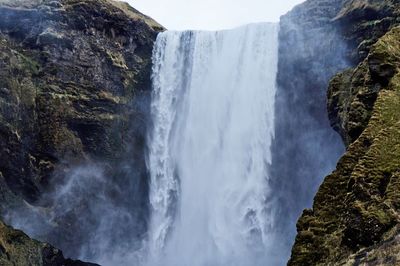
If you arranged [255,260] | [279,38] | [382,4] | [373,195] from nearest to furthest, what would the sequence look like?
[373,195]
[382,4]
[255,260]
[279,38]

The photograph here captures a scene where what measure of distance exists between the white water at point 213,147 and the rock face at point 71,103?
184 cm

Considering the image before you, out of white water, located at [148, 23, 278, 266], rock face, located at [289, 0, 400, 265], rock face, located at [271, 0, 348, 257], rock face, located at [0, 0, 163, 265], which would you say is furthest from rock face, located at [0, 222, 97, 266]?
rock face, located at [289, 0, 400, 265]

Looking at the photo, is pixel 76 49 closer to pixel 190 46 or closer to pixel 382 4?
pixel 190 46

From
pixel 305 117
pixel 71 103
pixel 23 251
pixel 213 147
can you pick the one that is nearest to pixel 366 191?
pixel 23 251

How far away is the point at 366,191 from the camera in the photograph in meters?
9.47

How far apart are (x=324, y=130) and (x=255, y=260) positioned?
11875 millimetres

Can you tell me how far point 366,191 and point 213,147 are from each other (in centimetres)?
3683

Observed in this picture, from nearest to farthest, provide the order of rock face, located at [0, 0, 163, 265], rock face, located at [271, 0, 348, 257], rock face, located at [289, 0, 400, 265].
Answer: rock face, located at [289, 0, 400, 265], rock face, located at [0, 0, 163, 265], rock face, located at [271, 0, 348, 257]

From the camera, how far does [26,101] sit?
38.9 meters

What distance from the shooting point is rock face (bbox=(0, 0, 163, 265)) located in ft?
123

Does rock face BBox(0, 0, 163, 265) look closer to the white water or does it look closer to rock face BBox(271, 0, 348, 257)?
the white water

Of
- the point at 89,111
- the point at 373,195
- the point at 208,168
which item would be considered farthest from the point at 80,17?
the point at 373,195

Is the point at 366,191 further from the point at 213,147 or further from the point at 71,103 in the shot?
the point at 213,147

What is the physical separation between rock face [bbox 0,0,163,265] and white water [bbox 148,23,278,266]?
184cm
